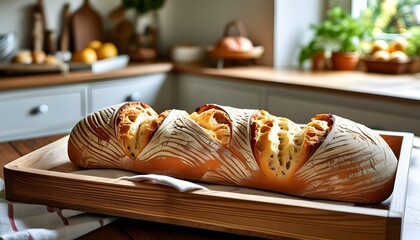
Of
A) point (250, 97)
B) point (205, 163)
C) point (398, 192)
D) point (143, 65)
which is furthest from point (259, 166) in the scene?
point (143, 65)

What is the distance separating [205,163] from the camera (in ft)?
2.96

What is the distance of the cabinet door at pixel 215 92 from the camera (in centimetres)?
255

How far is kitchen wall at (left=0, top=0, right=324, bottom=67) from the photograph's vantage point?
2871 mm

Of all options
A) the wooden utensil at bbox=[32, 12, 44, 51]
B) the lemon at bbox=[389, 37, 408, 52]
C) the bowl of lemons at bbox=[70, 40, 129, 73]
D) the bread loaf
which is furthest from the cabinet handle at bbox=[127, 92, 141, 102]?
the bread loaf

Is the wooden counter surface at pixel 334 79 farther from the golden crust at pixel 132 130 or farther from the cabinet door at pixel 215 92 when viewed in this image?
the golden crust at pixel 132 130

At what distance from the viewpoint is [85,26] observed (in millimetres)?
3168

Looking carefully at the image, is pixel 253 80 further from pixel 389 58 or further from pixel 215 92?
pixel 389 58

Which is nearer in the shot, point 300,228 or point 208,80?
point 300,228

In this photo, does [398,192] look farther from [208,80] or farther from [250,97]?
[208,80]

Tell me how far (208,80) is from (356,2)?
0.88 m

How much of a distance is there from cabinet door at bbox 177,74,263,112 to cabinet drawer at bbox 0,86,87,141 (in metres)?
0.54

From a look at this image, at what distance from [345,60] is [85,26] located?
1416 millimetres

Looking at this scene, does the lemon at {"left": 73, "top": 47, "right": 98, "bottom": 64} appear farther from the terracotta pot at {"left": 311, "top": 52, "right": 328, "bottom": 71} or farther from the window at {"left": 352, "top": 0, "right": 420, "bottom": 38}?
the window at {"left": 352, "top": 0, "right": 420, "bottom": 38}

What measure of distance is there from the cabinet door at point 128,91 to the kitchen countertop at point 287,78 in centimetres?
4
